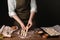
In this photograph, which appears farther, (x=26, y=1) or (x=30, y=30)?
(x=26, y=1)

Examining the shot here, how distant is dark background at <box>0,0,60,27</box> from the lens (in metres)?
2.39

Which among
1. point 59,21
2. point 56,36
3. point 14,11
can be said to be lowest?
point 59,21

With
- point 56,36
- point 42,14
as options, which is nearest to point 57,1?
point 42,14

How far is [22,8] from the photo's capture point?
1.79 metres

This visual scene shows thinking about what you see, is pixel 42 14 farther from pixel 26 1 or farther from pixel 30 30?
pixel 30 30

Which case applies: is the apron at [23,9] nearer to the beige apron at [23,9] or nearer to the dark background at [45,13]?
the beige apron at [23,9]

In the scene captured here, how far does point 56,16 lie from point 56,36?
3.89 ft

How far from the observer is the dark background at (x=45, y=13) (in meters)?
2.39

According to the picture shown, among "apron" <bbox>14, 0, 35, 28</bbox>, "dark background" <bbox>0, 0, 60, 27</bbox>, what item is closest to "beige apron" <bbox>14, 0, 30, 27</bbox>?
"apron" <bbox>14, 0, 35, 28</bbox>

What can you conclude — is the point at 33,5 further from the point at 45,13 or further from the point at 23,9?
the point at 45,13

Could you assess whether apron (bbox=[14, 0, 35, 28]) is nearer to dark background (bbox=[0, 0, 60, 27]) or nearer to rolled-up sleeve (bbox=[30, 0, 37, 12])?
rolled-up sleeve (bbox=[30, 0, 37, 12])

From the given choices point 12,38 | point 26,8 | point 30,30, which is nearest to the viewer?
point 12,38

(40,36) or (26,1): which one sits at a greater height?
(26,1)

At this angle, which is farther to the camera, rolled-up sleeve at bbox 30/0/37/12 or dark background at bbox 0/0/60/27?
dark background at bbox 0/0/60/27
